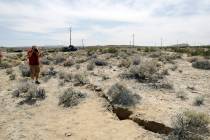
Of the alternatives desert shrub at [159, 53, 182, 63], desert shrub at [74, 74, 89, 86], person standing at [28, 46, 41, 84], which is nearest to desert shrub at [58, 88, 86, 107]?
desert shrub at [74, 74, 89, 86]

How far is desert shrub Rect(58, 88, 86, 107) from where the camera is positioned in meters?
12.3

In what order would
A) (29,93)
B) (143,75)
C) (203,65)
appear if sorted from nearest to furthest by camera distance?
1. (29,93)
2. (143,75)
3. (203,65)

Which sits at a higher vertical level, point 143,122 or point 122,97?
point 122,97

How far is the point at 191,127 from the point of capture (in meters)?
9.00

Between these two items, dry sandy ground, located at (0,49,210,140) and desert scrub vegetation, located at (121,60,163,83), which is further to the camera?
desert scrub vegetation, located at (121,60,163,83)

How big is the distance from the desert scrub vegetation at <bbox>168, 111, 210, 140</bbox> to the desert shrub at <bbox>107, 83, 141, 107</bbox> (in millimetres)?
2722

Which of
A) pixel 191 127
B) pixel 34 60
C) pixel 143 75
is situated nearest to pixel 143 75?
pixel 143 75

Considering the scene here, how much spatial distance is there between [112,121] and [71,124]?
3.81 feet

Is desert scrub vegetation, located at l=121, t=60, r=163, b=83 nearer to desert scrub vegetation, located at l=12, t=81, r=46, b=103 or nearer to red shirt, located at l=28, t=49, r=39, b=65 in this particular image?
red shirt, located at l=28, t=49, r=39, b=65

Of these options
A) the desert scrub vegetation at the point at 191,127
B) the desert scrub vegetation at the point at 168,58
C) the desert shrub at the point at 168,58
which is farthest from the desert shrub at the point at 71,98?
the desert shrub at the point at 168,58

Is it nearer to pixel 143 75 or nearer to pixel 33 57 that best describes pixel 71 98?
pixel 143 75

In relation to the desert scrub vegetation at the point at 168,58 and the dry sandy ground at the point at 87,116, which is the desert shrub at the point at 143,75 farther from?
the desert scrub vegetation at the point at 168,58

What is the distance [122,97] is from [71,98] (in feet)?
5.86

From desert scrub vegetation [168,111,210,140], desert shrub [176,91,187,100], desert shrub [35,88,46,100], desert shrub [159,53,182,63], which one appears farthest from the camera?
desert shrub [159,53,182,63]
